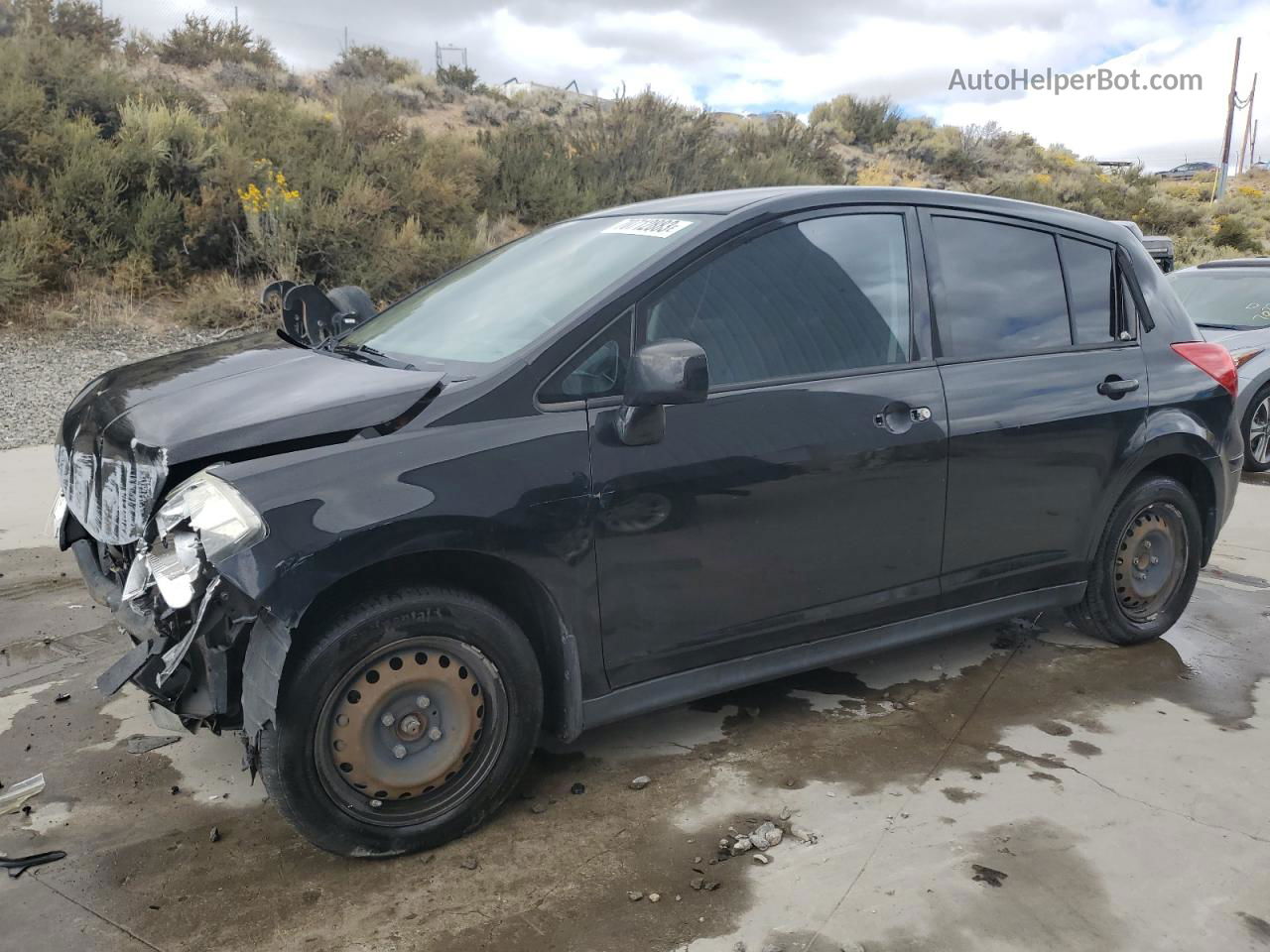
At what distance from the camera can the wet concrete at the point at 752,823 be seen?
2.51 m

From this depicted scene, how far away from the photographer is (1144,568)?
170 inches

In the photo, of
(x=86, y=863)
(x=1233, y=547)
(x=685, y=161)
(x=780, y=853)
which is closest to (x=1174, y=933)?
(x=780, y=853)

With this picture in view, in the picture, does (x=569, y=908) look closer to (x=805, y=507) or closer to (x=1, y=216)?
(x=805, y=507)

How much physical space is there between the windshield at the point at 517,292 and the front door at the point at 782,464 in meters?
0.23

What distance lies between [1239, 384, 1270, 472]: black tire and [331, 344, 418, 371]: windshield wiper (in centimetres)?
713

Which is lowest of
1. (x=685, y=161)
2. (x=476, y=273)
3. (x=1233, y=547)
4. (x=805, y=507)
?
(x=1233, y=547)

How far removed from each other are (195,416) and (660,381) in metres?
1.27

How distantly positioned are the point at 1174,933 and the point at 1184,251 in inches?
1051

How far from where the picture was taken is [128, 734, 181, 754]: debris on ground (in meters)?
3.37

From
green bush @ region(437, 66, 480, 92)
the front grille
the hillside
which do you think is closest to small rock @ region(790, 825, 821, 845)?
the front grille

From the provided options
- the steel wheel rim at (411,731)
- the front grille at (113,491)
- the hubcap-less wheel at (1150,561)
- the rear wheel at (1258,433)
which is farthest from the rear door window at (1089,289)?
the rear wheel at (1258,433)

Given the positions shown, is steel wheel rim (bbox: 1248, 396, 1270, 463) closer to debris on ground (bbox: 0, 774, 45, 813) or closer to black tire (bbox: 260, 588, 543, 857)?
black tire (bbox: 260, 588, 543, 857)

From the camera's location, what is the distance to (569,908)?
8.47 ft

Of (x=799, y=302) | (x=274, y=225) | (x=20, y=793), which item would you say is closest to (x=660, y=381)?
(x=799, y=302)
